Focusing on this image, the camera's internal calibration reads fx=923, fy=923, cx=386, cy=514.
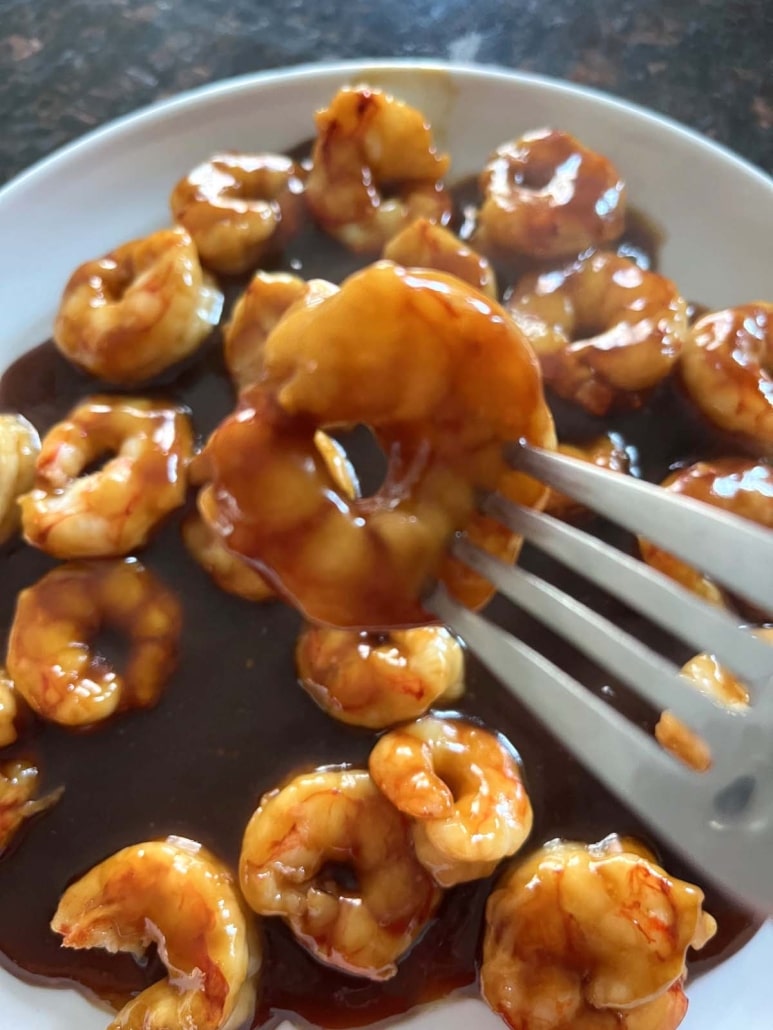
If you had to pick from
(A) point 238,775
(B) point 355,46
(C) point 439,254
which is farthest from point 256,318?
(B) point 355,46

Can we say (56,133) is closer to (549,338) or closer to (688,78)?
(549,338)

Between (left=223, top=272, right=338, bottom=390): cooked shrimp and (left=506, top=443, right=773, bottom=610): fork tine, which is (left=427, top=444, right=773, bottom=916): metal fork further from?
(left=223, top=272, right=338, bottom=390): cooked shrimp

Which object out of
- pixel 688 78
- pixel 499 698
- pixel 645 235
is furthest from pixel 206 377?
pixel 688 78

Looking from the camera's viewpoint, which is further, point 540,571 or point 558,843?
point 540,571

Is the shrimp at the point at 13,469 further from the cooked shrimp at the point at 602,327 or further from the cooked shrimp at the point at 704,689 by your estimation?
the cooked shrimp at the point at 704,689

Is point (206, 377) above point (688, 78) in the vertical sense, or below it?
below

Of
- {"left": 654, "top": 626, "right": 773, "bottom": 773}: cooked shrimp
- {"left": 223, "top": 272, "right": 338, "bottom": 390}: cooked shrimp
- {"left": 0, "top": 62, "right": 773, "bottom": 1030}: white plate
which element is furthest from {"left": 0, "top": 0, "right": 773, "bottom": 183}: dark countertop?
{"left": 654, "top": 626, "right": 773, "bottom": 773}: cooked shrimp
